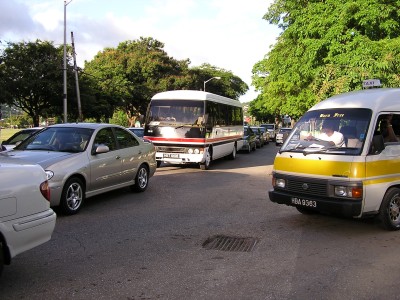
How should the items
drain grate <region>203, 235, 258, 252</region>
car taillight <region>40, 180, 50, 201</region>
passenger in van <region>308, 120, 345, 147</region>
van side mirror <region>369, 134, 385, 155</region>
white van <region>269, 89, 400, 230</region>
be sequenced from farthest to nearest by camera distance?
passenger in van <region>308, 120, 345, 147</region>
van side mirror <region>369, 134, 385, 155</region>
white van <region>269, 89, 400, 230</region>
drain grate <region>203, 235, 258, 252</region>
car taillight <region>40, 180, 50, 201</region>

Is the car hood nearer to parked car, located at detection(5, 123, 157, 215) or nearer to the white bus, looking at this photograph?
parked car, located at detection(5, 123, 157, 215)

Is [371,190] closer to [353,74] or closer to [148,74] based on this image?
[353,74]

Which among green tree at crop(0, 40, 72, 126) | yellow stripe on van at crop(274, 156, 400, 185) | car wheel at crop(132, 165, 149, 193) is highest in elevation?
green tree at crop(0, 40, 72, 126)

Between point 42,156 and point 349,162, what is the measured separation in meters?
5.09

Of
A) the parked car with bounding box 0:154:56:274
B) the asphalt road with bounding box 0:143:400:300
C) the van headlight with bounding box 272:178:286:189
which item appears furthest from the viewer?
the van headlight with bounding box 272:178:286:189

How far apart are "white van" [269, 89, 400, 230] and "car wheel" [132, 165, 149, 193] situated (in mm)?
3939

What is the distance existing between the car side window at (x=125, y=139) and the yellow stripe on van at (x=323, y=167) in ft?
12.8

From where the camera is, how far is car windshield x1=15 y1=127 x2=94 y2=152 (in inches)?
322

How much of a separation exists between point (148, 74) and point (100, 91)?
8106mm

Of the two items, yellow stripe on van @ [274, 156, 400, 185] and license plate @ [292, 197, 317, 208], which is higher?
yellow stripe on van @ [274, 156, 400, 185]

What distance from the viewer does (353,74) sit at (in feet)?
51.6

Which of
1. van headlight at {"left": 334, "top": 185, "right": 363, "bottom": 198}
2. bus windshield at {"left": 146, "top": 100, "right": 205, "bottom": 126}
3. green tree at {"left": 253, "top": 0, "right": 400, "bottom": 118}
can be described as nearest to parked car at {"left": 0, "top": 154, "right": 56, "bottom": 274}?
van headlight at {"left": 334, "top": 185, "right": 363, "bottom": 198}

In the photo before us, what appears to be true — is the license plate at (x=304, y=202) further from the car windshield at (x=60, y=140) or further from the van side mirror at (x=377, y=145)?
the car windshield at (x=60, y=140)

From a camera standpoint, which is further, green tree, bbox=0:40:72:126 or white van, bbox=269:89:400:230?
green tree, bbox=0:40:72:126
